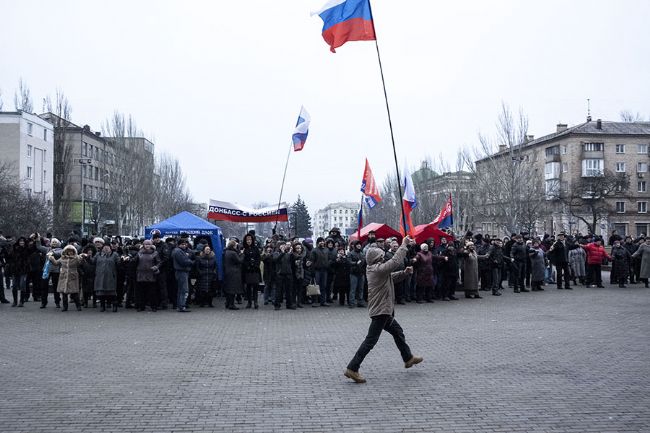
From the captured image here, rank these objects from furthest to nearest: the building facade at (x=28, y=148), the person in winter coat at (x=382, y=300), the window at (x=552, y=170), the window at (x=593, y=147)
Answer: the window at (x=552, y=170)
the window at (x=593, y=147)
the building facade at (x=28, y=148)
the person in winter coat at (x=382, y=300)

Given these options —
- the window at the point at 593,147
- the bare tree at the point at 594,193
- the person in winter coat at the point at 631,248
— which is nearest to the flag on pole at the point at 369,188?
the person in winter coat at the point at 631,248

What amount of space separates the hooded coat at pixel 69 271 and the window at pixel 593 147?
234 feet

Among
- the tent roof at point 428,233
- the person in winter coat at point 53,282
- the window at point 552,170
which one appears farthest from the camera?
the window at point 552,170

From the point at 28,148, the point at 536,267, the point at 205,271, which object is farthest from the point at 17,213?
the point at 28,148

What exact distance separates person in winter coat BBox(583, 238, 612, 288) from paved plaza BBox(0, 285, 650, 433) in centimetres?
829

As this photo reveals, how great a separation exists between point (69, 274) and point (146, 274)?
2185mm

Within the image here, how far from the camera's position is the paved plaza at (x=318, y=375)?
6730 millimetres

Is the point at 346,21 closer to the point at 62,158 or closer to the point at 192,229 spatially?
the point at 192,229

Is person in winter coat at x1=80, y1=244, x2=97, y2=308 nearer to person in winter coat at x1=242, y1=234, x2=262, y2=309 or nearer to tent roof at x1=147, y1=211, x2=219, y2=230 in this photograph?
tent roof at x1=147, y1=211, x2=219, y2=230

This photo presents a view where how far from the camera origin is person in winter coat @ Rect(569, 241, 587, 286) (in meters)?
23.8

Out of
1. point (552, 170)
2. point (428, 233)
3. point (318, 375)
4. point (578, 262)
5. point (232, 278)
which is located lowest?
point (318, 375)

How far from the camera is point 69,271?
57.9 ft

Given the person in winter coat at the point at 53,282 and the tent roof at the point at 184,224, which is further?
the tent roof at the point at 184,224

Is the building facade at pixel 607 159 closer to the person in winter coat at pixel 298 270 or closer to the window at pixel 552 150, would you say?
the window at pixel 552 150
